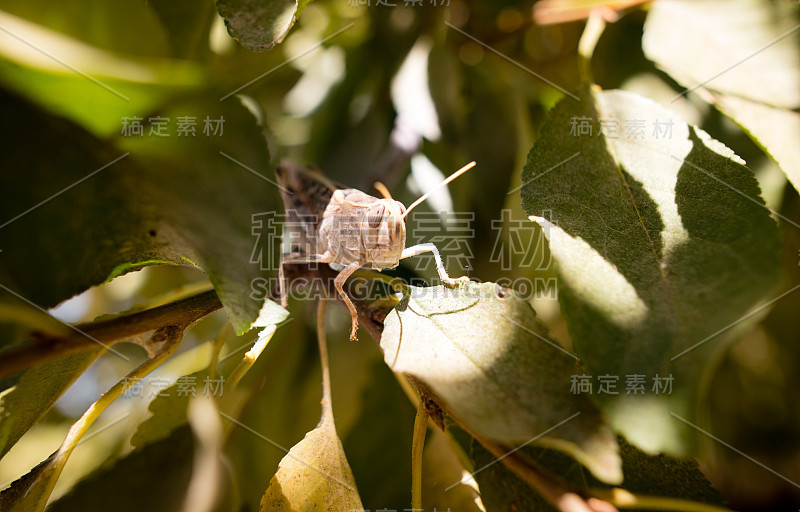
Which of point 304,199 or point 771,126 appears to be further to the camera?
point 304,199

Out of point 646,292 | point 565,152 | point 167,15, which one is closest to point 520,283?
point 565,152

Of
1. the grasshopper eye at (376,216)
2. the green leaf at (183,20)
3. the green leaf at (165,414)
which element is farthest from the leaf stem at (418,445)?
the green leaf at (183,20)

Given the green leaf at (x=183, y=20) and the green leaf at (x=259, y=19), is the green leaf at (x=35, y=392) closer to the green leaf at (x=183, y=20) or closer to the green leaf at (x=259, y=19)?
the green leaf at (x=259, y=19)

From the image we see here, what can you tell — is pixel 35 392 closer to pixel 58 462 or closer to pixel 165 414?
pixel 58 462

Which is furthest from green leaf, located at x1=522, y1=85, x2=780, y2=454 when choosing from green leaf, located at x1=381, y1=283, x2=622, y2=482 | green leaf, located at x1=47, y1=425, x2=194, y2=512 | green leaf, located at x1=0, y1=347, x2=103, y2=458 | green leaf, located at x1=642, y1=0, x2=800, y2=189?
green leaf, located at x1=47, y1=425, x2=194, y2=512

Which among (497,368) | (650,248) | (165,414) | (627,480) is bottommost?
(165,414)

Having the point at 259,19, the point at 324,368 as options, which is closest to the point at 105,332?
the point at 324,368

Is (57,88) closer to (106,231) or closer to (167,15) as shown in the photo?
(106,231)
